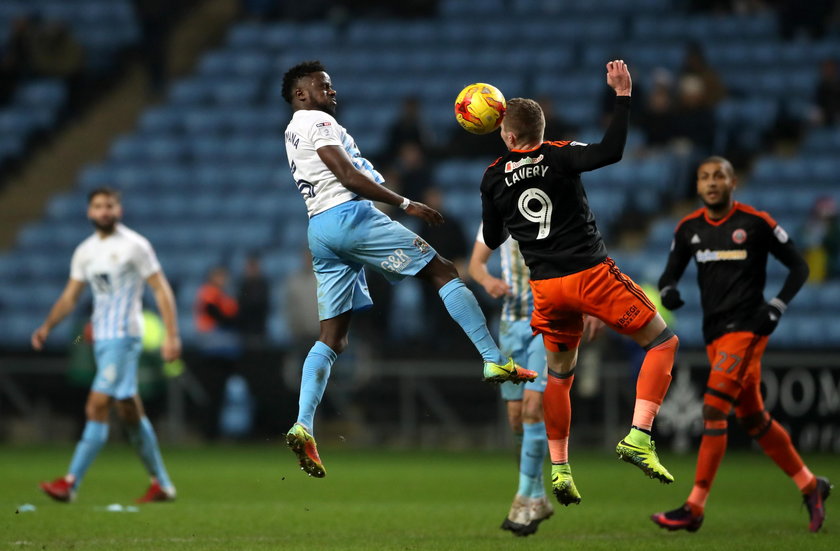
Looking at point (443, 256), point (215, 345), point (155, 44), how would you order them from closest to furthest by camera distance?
point (443, 256)
point (215, 345)
point (155, 44)

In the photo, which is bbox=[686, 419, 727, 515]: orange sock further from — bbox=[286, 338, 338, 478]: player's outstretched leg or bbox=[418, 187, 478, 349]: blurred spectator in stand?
bbox=[418, 187, 478, 349]: blurred spectator in stand

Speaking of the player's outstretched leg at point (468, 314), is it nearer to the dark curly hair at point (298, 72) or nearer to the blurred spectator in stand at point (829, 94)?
the dark curly hair at point (298, 72)

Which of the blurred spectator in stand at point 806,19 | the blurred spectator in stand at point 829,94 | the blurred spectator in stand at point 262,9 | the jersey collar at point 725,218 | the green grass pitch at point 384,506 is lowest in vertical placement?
the green grass pitch at point 384,506

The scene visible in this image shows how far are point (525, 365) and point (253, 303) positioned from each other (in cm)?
855

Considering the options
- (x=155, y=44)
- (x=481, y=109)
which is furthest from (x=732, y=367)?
(x=155, y=44)

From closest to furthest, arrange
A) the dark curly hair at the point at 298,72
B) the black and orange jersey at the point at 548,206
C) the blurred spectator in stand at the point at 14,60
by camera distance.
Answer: the black and orange jersey at the point at 548,206 → the dark curly hair at the point at 298,72 → the blurred spectator in stand at the point at 14,60

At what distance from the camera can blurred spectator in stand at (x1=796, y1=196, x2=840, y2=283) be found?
16.1 meters

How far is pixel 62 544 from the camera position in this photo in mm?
7656

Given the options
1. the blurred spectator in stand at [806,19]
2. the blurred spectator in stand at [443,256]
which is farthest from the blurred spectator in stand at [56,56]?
the blurred spectator in stand at [806,19]

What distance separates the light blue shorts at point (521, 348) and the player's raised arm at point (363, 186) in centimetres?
159

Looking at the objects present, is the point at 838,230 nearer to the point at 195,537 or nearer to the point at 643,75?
the point at 643,75

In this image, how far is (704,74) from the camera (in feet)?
64.0

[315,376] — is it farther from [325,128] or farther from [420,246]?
[325,128]

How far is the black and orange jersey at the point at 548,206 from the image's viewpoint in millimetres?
7270
